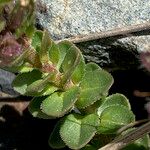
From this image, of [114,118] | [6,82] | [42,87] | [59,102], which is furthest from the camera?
[6,82]

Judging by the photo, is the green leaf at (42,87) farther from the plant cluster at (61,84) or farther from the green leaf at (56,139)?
the green leaf at (56,139)

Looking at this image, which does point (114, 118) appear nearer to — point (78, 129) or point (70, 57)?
point (78, 129)

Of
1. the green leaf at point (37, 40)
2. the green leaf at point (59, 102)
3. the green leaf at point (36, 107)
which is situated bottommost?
the green leaf at point (36, 107)

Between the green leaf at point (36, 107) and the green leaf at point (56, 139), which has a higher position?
the green leaf at point (36, 107)

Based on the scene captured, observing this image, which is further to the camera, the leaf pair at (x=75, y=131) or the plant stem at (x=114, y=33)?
the plant stem at (x=114, y=33)

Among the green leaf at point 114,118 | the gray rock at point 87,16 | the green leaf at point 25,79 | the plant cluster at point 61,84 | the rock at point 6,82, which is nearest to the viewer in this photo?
the plant cluster at point 61,84

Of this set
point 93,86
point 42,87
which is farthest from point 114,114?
point 42,87

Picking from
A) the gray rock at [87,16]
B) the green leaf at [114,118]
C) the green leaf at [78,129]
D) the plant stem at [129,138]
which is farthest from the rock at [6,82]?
the plant stem at [129,138]

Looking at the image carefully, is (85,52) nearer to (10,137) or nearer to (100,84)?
(100,84)
